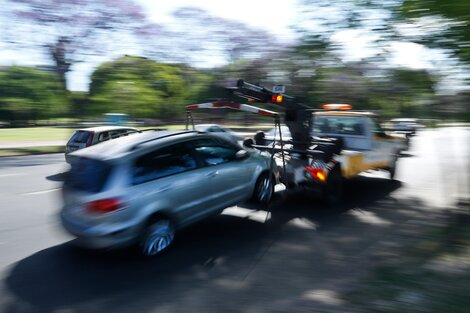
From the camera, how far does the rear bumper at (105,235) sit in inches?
187

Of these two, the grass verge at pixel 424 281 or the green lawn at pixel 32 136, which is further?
the green lawn at pixel 32 136

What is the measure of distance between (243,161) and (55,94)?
2033 centimetres

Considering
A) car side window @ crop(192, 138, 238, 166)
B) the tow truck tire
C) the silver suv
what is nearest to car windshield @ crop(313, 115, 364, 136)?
the tow truck tire

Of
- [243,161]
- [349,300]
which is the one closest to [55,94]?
[243,161]

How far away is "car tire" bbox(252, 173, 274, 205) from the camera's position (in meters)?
7.28

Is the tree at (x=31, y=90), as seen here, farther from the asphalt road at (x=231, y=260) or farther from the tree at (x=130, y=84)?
the asphalt road at (x=231, y=260)

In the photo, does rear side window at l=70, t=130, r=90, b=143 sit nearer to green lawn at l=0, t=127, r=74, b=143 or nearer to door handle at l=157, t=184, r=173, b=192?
door handle at l=157, t=184, r=173, b=192

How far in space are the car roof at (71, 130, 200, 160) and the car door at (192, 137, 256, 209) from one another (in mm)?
363

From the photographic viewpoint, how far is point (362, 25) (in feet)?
21.0

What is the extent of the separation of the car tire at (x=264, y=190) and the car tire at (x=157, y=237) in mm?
2237

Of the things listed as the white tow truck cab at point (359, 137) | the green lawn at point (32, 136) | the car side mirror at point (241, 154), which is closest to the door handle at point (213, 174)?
the car side mirror at point (241, 154)

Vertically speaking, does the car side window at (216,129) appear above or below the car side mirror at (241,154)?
below

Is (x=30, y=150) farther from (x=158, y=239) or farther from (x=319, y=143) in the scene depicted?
(x=158, y=239)

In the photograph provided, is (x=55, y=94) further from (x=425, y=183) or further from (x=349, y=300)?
(x=349, y=300)
